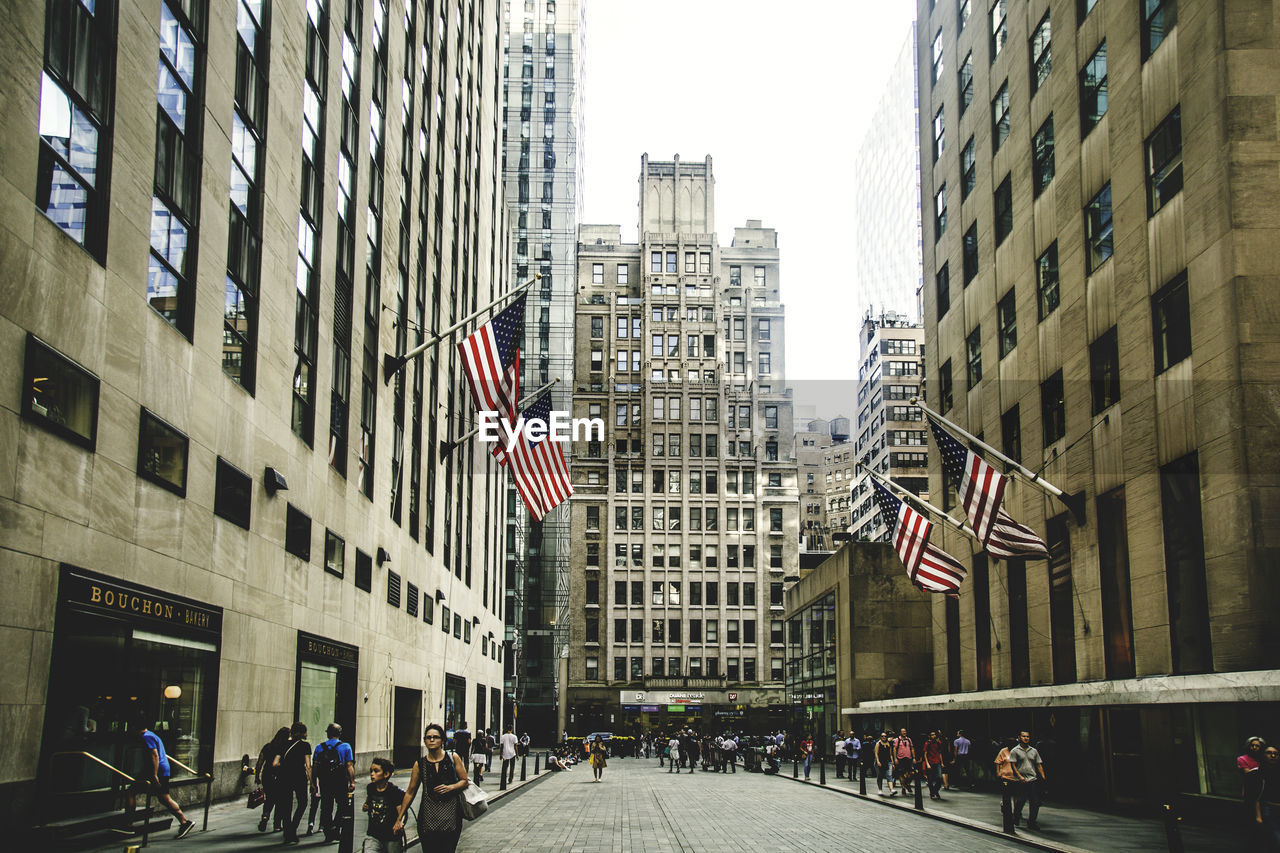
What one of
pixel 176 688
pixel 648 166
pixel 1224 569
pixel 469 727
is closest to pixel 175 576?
pixel 176 688

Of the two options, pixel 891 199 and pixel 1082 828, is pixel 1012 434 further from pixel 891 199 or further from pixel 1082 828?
pixel 891 199

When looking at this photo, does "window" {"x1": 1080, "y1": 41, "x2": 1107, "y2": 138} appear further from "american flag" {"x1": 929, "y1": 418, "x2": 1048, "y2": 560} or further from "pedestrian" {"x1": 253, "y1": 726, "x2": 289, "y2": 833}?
"pedestrian" {"x1": 253, "y1": 726, "x2": 289, "y2": 833}

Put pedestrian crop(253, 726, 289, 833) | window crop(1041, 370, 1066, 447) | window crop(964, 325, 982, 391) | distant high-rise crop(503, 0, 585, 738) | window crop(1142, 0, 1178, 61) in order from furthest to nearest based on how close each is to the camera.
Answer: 1. distant high-rise crop(503, 0, 585, 738)
2. window crop(964, 325, 982, 391)
3. window crop(1041, 370, 1066, 447)
4. window crop(1142, 0, 1178, 61)
5. pedestrian crop(253, 726, 289, 833)

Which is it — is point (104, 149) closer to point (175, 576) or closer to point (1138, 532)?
point (175, 576)

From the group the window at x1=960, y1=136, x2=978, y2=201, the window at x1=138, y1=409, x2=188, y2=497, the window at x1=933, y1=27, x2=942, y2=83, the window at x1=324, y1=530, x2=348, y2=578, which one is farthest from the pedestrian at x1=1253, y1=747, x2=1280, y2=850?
the window at x1=933, y1=27, x2=942, y2=83

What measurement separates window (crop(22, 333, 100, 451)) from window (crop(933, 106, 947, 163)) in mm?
33948

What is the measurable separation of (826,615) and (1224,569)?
34.0 metres

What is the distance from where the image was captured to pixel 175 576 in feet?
62.0

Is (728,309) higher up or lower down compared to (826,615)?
higher up

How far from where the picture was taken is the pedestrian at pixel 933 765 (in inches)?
1180

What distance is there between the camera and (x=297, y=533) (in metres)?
Result: 26.3

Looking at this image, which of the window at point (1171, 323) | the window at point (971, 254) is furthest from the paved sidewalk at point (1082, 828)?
the window at point (971, 254)

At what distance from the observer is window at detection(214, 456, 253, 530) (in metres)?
21.0

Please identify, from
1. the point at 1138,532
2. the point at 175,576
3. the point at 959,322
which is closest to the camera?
the point at 175,576
